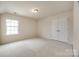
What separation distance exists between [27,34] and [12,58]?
4.69 meters

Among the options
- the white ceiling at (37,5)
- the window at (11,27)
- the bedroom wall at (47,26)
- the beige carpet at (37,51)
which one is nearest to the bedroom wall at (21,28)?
the window at (11,27)

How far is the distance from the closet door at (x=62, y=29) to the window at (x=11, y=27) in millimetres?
3008

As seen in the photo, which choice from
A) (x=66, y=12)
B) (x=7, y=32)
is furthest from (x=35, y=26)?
(x=66, y=12)

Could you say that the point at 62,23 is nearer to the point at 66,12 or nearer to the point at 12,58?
the point at 66,12

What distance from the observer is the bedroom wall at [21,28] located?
5.15 m

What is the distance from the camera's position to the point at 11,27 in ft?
19.1

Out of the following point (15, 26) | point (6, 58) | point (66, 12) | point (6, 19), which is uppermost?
point (66, 12)

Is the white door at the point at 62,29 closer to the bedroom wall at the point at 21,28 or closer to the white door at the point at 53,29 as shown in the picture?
the white door at the point at 53,29

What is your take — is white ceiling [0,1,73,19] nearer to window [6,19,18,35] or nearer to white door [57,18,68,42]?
white door [57,18,68,42]

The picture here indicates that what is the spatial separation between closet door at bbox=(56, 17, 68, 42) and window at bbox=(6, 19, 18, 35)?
9.87 ft

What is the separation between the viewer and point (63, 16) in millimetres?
5062

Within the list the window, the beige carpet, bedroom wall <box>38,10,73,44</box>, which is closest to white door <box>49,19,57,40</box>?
bedroom wall <box>38,10,73,44</box>

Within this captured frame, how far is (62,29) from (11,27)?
3.44 m

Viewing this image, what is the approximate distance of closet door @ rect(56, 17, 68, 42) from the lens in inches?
188
